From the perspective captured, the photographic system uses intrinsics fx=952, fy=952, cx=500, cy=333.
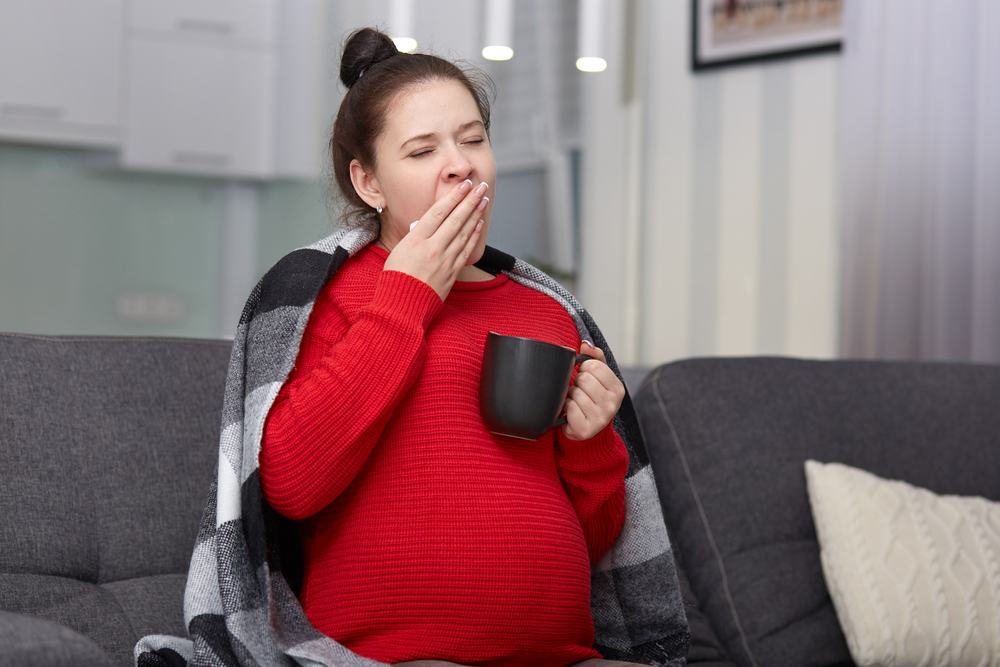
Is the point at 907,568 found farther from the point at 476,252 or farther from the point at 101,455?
the point at 101,455

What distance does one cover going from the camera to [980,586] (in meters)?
1.45

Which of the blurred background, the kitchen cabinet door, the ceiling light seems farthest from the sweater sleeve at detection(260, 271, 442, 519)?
the kitchen cabinet door

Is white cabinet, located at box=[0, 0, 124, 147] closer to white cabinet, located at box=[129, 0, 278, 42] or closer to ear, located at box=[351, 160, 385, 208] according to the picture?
white cabinet, located at box=[129, 0, 278, 42]

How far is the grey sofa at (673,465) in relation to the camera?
1213 mm

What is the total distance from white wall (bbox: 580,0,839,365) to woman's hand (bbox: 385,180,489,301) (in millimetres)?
1974

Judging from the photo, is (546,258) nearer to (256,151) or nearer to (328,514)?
(256,151)

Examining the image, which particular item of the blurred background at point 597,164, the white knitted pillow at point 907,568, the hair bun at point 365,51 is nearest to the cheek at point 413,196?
the hair bun at point 365,51

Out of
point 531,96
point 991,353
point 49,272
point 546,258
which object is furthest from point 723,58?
point 49,272

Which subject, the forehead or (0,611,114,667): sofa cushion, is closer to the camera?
(0,611,114,667): sofa cushion

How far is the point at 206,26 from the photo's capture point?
150 inches

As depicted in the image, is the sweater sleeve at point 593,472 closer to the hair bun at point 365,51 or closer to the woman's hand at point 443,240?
the woman's hand at point 443,240

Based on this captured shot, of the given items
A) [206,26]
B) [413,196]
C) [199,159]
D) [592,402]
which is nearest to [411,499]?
[592,402]

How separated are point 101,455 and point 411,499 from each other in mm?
522

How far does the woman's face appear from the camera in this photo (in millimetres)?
1093
